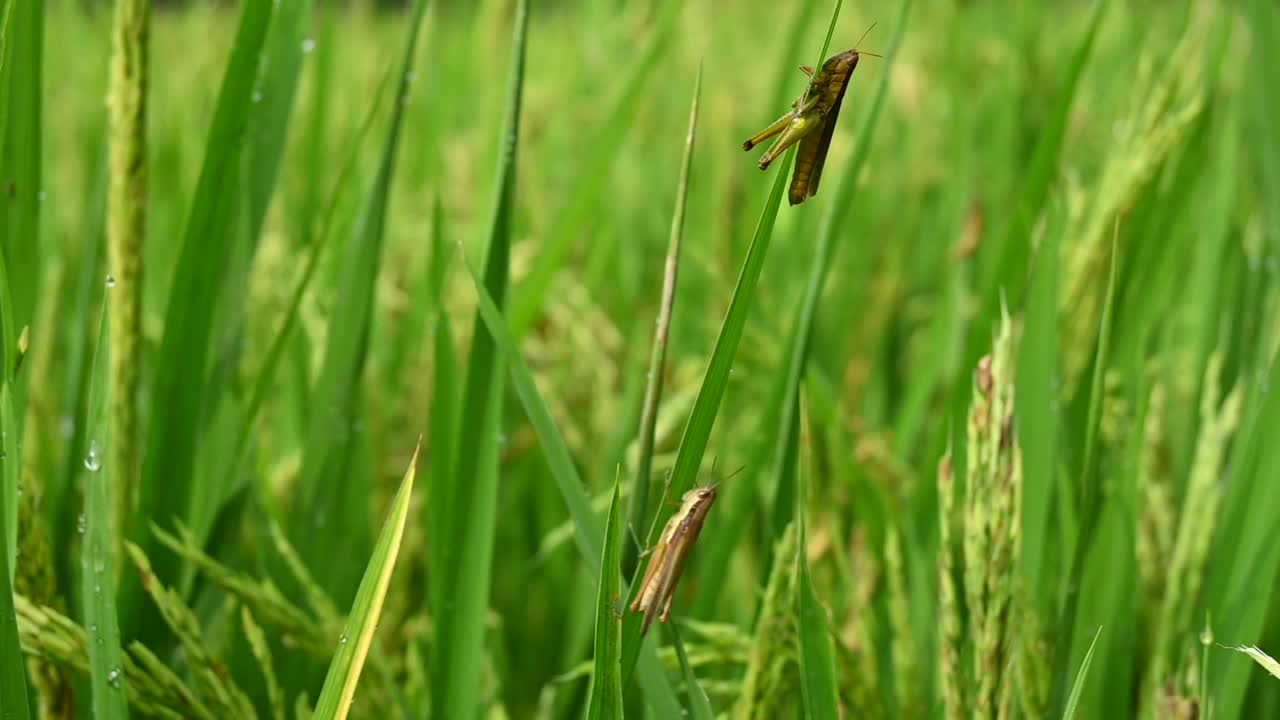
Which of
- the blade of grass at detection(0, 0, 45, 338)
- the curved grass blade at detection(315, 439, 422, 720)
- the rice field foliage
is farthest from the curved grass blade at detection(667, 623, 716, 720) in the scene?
the blade of grass at detection(0, 0, 45, 338)

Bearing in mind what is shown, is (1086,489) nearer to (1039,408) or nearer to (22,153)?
(1039,408)

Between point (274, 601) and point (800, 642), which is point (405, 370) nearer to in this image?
point (274, 601)

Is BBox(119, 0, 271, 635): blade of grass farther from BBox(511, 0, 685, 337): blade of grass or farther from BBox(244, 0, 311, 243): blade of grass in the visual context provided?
BBox(511, 0, 685, 337): blade of grass

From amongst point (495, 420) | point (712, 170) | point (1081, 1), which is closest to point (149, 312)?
point (495, 420)

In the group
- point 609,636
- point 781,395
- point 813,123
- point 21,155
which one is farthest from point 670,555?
point 21,155

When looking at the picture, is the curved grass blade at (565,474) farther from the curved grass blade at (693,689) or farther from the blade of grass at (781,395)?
the blade of grass at (781,395)

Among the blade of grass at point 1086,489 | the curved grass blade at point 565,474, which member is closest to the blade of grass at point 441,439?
the curved grass blade at point 565,474

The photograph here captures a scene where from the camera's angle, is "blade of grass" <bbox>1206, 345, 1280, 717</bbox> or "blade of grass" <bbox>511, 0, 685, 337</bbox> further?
"blade of grass" <bbox>511, 0, 685, 337</bbox>
